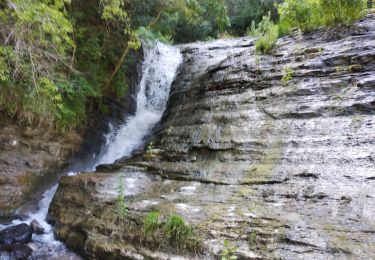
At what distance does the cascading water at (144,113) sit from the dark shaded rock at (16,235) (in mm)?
387

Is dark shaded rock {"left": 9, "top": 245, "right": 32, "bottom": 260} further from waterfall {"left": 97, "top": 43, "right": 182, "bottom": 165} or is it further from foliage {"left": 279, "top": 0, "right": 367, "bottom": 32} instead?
foliage {"left": 279, "top": 0, "right": 367, "bottom": 32}

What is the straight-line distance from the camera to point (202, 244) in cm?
399

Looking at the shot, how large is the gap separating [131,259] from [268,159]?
2560mm

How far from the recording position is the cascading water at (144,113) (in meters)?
7.51

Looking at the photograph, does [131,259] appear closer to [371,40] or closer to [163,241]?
[163,241]

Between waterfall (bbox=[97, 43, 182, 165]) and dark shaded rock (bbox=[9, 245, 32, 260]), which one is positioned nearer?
dark shaded rock (bbox=[9, 245, 32, 260])

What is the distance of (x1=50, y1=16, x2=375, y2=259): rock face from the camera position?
3.84 meters

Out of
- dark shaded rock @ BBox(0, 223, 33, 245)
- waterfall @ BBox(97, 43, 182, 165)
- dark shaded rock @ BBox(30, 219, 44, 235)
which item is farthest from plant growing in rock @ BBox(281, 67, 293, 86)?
dark shaded rock @ BBox(0, 223, 33, 245)

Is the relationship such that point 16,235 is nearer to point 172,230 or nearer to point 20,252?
point 20,252

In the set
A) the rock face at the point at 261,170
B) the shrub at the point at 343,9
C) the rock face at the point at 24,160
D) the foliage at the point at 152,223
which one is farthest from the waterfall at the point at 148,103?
the shrub at the point at 343,9

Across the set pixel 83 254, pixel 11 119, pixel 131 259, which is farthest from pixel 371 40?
pixel 11 119

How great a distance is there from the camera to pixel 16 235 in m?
5.50

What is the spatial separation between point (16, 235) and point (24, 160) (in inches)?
94.3

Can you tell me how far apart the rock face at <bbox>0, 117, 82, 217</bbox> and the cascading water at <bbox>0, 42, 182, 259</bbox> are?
41 centimetres
